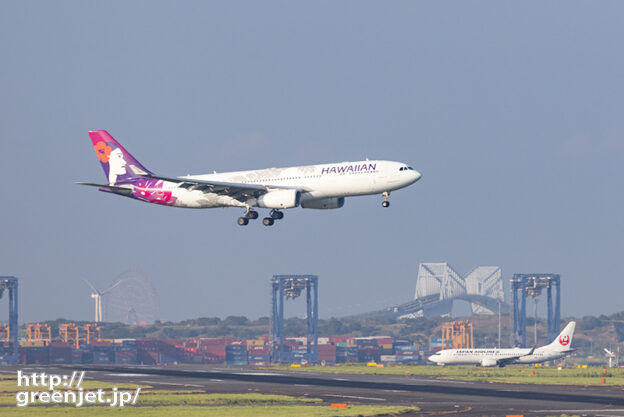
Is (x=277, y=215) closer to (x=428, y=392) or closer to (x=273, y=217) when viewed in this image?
(x=273, y=217)

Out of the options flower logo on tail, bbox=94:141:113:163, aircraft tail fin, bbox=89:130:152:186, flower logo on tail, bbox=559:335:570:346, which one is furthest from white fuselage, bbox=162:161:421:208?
flower logo on tail, bbox=559:335:570:346

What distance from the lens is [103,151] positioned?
122m

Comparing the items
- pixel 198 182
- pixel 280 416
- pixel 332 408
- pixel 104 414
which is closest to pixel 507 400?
pixel 332 408

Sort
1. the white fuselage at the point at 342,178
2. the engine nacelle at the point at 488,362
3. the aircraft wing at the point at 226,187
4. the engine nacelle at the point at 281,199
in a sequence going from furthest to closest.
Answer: the engine nacelle at the point at 488,362, the aircraft wing at the point at 226,187, the engine nacelle at the point at 281,199, the white fuselage at the point at 342,178

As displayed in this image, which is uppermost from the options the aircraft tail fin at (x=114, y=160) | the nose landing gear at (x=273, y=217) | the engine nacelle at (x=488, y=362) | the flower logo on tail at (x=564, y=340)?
the aircraft tail fin at (x=114, y=160)

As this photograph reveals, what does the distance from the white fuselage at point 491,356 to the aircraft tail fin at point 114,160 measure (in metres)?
54.8

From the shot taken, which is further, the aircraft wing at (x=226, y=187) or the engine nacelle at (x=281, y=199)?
the aircraft wing at (x=226, y=187)

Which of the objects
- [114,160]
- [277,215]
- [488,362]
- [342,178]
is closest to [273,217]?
[277,215]

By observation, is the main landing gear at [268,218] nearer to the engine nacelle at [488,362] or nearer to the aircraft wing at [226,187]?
the aircraft wing at [226,187]

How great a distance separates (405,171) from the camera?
3844 inches

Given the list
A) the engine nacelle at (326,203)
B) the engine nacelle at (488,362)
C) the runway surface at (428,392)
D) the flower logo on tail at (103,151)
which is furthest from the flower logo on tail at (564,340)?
the flower logo on tail at (103,151)

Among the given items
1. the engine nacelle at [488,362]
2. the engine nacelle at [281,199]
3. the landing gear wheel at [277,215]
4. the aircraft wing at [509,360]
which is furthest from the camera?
the aircraft wing at [509,360]

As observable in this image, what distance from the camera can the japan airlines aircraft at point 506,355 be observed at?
460 feet

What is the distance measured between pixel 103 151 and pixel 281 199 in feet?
106
